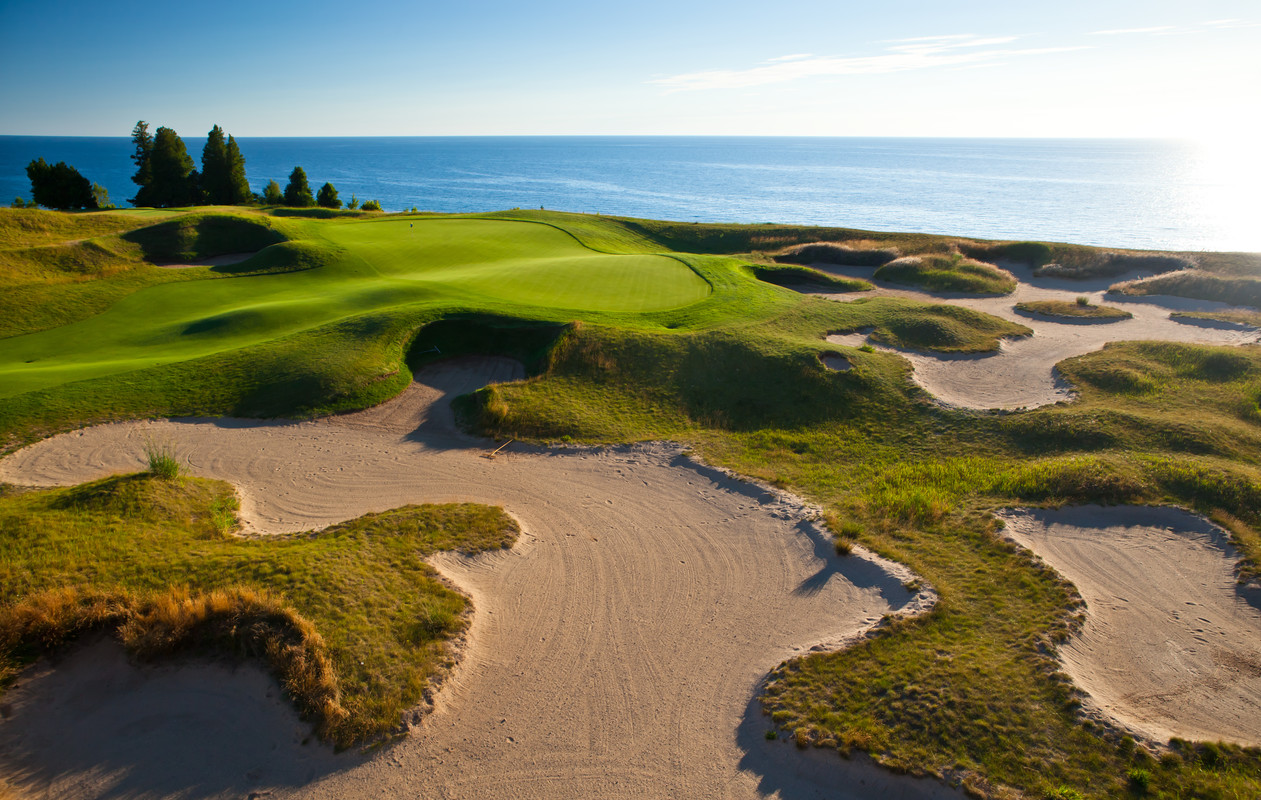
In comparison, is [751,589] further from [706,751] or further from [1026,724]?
[1026,724]

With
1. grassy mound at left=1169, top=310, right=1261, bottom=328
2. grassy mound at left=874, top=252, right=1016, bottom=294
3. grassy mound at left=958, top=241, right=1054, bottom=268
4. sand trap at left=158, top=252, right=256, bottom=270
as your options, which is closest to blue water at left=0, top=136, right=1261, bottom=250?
grassy mound at left=958, top=241, right=1054, bottom=268

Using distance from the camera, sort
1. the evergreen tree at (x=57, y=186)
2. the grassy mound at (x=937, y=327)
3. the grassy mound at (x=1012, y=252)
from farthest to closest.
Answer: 1. the evergreen tree at (x=57, y=186)
2. the grassy mound at (x=1012, y=252)
3. the grassy mound at (x=937, y=327)

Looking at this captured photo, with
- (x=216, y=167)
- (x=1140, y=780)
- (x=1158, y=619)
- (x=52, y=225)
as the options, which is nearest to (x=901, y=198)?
(x=216, y=167)

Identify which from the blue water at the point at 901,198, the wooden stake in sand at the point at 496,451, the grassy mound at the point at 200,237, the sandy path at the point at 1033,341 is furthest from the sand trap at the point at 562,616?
the blue water at the point at 901,198

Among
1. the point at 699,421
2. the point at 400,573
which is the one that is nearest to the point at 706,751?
the point at 400,573

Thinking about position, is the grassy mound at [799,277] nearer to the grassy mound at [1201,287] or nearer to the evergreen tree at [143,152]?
the grassy mound at [1201,287]

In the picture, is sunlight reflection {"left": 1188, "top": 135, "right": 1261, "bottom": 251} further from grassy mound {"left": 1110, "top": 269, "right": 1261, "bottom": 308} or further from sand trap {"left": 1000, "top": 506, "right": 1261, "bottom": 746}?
sand trap {"left": 1000, "top": 506, "right": 1261, "bottom": 746}
